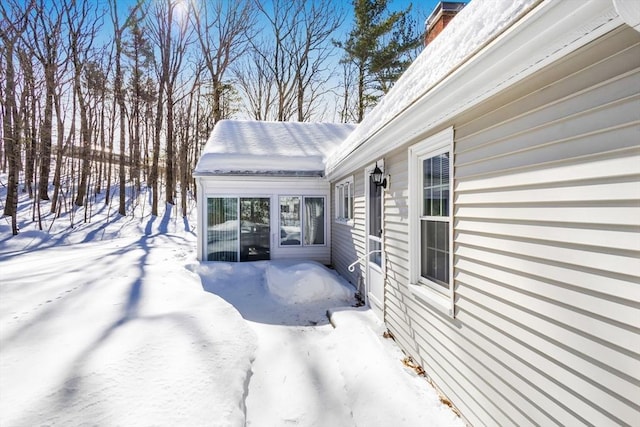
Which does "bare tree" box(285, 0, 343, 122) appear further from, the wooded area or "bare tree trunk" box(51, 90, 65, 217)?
"bare tree trunk" box(51, 90, 65, 217)

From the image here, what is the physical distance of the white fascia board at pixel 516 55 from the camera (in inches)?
50.5

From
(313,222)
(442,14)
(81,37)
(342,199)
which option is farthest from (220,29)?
(442,14)

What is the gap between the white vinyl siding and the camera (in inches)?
52.6

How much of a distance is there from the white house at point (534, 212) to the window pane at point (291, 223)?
217 inches

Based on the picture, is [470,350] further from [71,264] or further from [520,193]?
[71,264]

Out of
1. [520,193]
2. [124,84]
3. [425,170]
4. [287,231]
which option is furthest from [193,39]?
[520,193]

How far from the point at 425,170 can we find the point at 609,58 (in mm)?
2041

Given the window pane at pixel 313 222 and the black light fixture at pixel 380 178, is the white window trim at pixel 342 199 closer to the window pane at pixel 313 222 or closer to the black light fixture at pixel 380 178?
the window pane at pixel 313 222

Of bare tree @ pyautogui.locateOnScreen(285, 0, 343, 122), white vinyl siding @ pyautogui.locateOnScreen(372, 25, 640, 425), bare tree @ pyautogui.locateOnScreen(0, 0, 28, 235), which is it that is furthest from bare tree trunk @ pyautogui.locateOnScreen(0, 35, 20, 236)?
white vinyl siding @ pyautogui.locateOnScreen(372, 25, 640, 425)

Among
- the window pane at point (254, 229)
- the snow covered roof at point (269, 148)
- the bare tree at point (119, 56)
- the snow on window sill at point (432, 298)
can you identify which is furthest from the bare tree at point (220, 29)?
the snow on window sill at point (432, 298)

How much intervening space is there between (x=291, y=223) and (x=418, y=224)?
540 cm

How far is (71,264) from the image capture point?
261 inches

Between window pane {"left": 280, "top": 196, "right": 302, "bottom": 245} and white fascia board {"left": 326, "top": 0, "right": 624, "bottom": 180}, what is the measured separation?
5.76 metres

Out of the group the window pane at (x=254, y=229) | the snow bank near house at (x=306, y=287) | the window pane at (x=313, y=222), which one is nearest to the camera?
the snow bank near house at (x=306, y=287)
